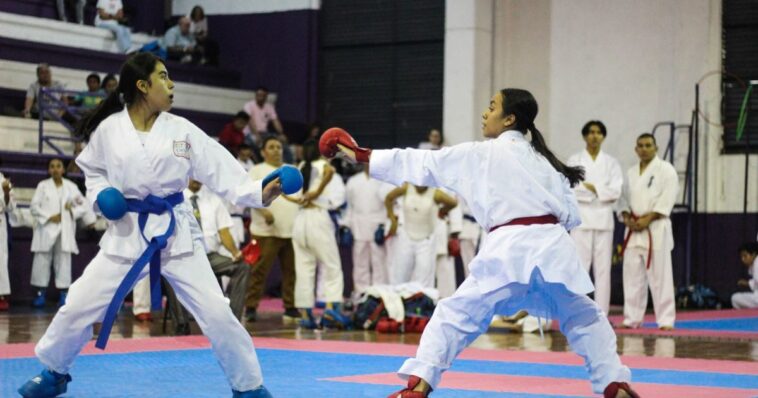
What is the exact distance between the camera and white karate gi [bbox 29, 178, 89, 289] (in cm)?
1304

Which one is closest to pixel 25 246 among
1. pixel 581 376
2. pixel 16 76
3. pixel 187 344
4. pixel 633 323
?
pixel 16 76

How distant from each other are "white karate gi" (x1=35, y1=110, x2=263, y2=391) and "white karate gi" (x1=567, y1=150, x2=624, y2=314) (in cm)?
601

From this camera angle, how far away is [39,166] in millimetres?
14305

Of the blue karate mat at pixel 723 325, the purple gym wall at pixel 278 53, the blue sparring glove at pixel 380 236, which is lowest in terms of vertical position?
the blue karate mat at pixel 723 325

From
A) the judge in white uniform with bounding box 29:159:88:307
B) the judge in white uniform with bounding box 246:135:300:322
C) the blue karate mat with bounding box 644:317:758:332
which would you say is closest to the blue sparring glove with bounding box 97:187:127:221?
the judge in white uniform with bounding box 246:135:300:322

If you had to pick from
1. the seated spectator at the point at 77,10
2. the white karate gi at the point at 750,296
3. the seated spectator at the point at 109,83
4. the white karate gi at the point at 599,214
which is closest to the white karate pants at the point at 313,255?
the white karate gi at the point at 599,214

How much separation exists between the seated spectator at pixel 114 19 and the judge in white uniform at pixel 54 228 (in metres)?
4.57

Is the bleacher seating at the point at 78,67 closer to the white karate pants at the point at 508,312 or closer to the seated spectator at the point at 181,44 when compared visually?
the seated spectator at the point at 181,44

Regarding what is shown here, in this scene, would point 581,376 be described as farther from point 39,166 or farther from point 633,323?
point 39,166

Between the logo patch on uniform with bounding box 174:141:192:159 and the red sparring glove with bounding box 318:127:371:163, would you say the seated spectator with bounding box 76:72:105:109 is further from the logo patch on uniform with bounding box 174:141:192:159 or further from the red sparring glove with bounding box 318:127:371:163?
the red sparring glove with bounding box 318:127:371:163

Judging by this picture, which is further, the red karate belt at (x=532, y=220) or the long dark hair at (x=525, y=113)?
the long dark hair at (x=525, y=113)

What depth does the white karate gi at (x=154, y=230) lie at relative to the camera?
529 centimetres

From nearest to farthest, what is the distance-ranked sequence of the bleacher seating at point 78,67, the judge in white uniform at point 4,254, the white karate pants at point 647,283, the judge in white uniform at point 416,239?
the white karate pants at point 647,283 → the judge in white uniform at point 416,239 → the judge in white uniform at point 4,254 → the bleacher seating at point 78,67

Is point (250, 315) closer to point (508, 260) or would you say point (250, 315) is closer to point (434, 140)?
point (434, 140)
